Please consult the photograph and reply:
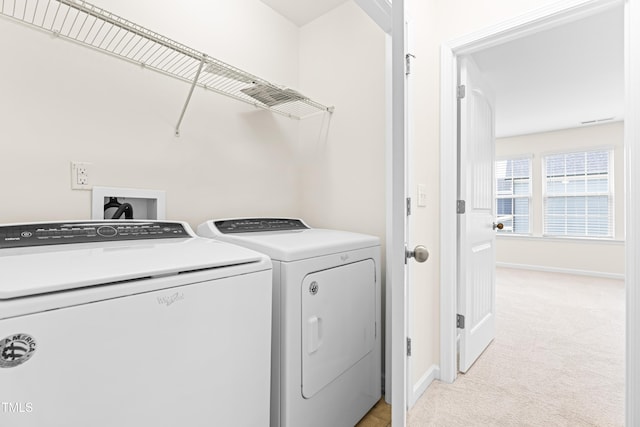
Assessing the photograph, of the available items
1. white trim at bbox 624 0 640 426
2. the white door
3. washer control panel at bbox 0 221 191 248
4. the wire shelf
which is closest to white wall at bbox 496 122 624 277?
the white door

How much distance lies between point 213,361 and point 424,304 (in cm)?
130

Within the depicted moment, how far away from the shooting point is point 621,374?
1.97m

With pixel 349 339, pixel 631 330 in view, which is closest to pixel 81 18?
pixel 349 339

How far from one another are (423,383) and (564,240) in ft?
16.7

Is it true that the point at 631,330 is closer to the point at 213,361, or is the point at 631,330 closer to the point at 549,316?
the point at 213,361

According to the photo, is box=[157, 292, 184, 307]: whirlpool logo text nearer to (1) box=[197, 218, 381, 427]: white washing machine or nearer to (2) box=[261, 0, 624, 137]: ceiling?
(1) box=[197, 218, 381, 427]: white washing machine

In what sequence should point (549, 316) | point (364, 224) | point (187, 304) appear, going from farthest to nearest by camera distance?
1. point (549, 316)
2. point (364, 224)
3. point (187, 304)

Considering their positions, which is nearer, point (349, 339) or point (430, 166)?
point (349, 339)

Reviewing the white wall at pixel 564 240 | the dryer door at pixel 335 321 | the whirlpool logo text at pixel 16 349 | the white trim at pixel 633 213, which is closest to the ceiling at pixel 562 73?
the white wall at pixel 564 240

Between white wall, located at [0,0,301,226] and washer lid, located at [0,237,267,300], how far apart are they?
0.42 meters

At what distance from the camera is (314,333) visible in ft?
4.12

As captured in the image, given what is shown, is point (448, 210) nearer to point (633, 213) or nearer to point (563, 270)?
point (633, 213)

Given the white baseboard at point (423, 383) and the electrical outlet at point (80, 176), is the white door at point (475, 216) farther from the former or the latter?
the electrical outlet at point (80, 176)

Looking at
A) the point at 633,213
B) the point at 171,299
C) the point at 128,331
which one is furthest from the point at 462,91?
the point at 128,331
